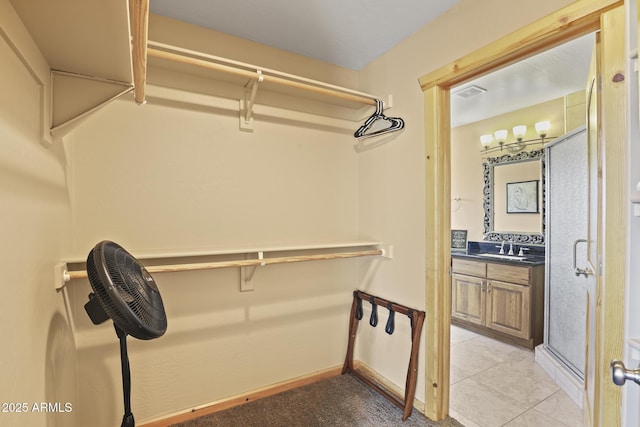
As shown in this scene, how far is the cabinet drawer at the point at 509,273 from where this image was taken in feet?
9.85

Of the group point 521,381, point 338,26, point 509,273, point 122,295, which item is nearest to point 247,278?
point 122,295

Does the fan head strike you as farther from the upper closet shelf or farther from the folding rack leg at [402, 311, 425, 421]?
the folding rack leg at [402, 311, 425, 421]

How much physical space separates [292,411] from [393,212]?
1.47 meters

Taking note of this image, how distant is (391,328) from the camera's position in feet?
6.87

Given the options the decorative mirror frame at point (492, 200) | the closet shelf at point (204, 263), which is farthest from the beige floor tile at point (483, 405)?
the decorative mirror frame at point (492, 200)

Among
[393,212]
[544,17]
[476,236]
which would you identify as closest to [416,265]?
[393,212]

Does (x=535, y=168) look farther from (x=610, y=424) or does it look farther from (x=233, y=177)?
(x=233, y=177)

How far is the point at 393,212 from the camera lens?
2182 mm

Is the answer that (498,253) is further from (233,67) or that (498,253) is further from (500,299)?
(233,67)

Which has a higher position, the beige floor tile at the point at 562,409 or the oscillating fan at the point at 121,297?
the oscillating fan at the point at 121,297

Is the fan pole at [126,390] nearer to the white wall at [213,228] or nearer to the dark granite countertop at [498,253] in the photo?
the white wall at [213,228]

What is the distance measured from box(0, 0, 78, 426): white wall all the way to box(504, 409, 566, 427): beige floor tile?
7.97ft

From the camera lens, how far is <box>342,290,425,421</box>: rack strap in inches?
75.0

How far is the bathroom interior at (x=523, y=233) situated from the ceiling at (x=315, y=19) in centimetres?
66
